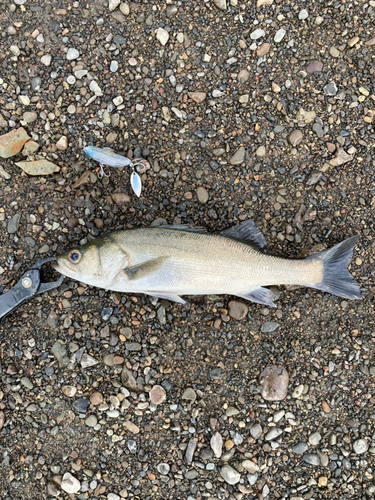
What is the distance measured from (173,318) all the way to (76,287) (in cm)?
118

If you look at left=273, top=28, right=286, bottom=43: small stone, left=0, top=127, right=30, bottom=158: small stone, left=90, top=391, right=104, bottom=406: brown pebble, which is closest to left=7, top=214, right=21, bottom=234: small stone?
left=0, top=127, right=30, bottom=158: small stone

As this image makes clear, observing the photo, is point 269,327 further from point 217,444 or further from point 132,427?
point 132,427

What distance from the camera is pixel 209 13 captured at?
4020 mm

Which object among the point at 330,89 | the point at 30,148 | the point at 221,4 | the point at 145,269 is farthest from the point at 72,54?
the point at 330,89

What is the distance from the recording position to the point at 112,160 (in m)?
3.87

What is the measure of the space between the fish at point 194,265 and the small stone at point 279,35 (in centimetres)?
221

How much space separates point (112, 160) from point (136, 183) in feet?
1.20

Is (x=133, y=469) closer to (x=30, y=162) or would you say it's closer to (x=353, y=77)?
(x=30, y=162)

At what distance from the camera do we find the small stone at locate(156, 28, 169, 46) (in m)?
4.00

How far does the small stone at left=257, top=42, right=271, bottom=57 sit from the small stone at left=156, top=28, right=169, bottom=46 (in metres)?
1.09

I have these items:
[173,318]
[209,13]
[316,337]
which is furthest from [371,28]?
[173,318]

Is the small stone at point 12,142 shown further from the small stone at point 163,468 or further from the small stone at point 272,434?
the small stone at point 272,434

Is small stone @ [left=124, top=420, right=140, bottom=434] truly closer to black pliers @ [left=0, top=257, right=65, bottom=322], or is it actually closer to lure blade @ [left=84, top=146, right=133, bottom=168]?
black pliers @ [left=0, top=257, right=65, bottom=322]

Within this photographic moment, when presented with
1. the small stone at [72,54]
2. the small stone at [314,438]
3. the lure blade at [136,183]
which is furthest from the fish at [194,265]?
the small stone at [72,54]
